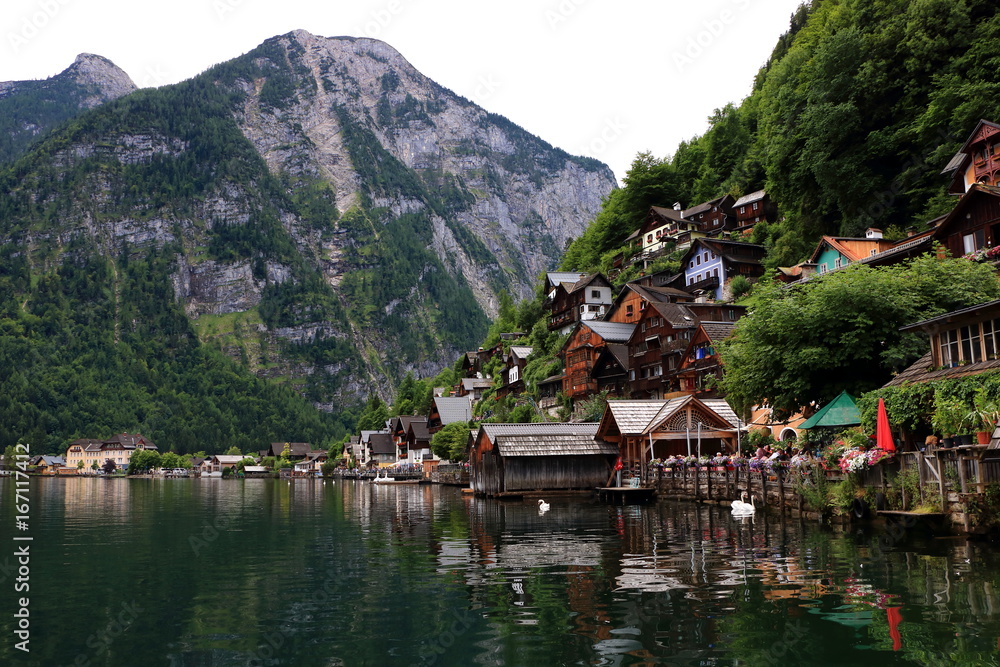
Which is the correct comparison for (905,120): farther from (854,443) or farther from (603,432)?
(854,443)

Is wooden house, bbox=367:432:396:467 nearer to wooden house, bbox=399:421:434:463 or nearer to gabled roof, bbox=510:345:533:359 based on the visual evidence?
wooden house, bbox=399:421:434:463

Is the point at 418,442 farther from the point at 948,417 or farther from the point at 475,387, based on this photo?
the point at 948,417

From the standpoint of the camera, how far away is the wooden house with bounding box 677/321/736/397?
7212 centimetres

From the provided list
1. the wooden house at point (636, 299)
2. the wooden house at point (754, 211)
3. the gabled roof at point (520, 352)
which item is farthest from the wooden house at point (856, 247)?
the gabled roof at point (520, 352)

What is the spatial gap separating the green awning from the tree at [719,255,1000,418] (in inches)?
97.4

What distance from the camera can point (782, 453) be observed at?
41.3 meters

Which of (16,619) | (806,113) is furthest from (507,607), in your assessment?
(806,113)

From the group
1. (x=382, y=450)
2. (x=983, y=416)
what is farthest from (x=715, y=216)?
(x=983, y=416)

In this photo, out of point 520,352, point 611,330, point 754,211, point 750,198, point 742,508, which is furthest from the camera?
point 520,352

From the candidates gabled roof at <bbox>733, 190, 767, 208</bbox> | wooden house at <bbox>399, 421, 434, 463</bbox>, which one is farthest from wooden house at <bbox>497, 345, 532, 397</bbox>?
gabled roof at <bbox>733, 190, 767, 208</bbox>

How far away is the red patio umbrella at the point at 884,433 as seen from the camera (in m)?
29.1

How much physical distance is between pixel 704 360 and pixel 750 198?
43025 millimetres

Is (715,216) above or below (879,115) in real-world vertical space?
above

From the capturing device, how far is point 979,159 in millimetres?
57656
